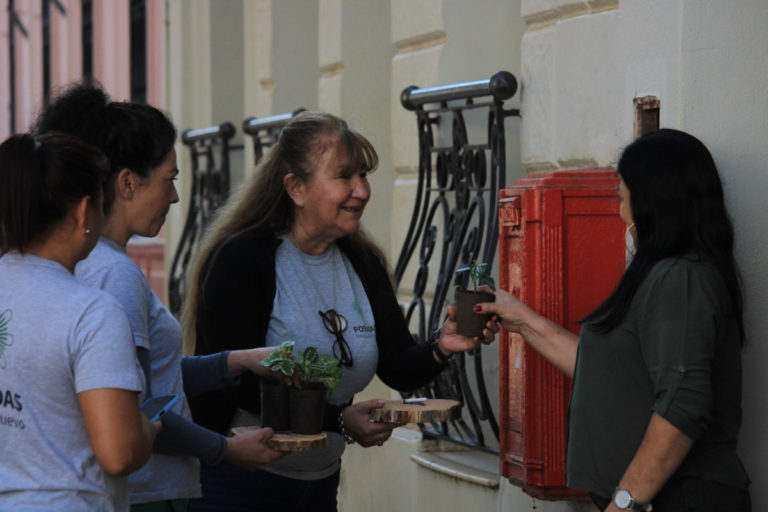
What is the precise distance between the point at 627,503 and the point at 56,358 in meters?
1.21

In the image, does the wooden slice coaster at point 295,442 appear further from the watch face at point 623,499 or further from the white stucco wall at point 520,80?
the white stucco wall at point 520,80

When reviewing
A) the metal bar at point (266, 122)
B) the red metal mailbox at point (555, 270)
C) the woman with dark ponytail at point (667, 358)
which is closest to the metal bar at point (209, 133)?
the metal bar at point (266, 122)

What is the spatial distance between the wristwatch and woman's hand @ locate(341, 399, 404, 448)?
805mm

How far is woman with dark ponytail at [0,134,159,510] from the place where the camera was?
7.97 feet

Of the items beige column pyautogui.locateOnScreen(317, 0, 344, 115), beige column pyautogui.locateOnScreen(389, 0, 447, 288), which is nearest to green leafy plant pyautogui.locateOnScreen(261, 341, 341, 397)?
beige column pyautogui.locateOnScreen(389, 0, 447, 288)

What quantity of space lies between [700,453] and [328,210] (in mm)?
1260

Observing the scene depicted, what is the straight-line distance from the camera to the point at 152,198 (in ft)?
9.98

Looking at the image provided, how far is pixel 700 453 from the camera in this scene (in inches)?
112

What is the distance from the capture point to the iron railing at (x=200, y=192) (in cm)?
834

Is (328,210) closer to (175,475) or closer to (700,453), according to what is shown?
(175,475)

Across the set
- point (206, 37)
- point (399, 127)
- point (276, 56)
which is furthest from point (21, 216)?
point (206, 37)

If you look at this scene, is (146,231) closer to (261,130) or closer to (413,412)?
(413,412)

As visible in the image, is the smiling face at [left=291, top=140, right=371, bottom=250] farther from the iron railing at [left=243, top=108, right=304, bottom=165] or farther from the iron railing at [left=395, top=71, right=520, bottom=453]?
the iron railing at [left=243, top=108, right=304, bottom=165]

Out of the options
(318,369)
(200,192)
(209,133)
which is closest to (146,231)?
(318,369)
